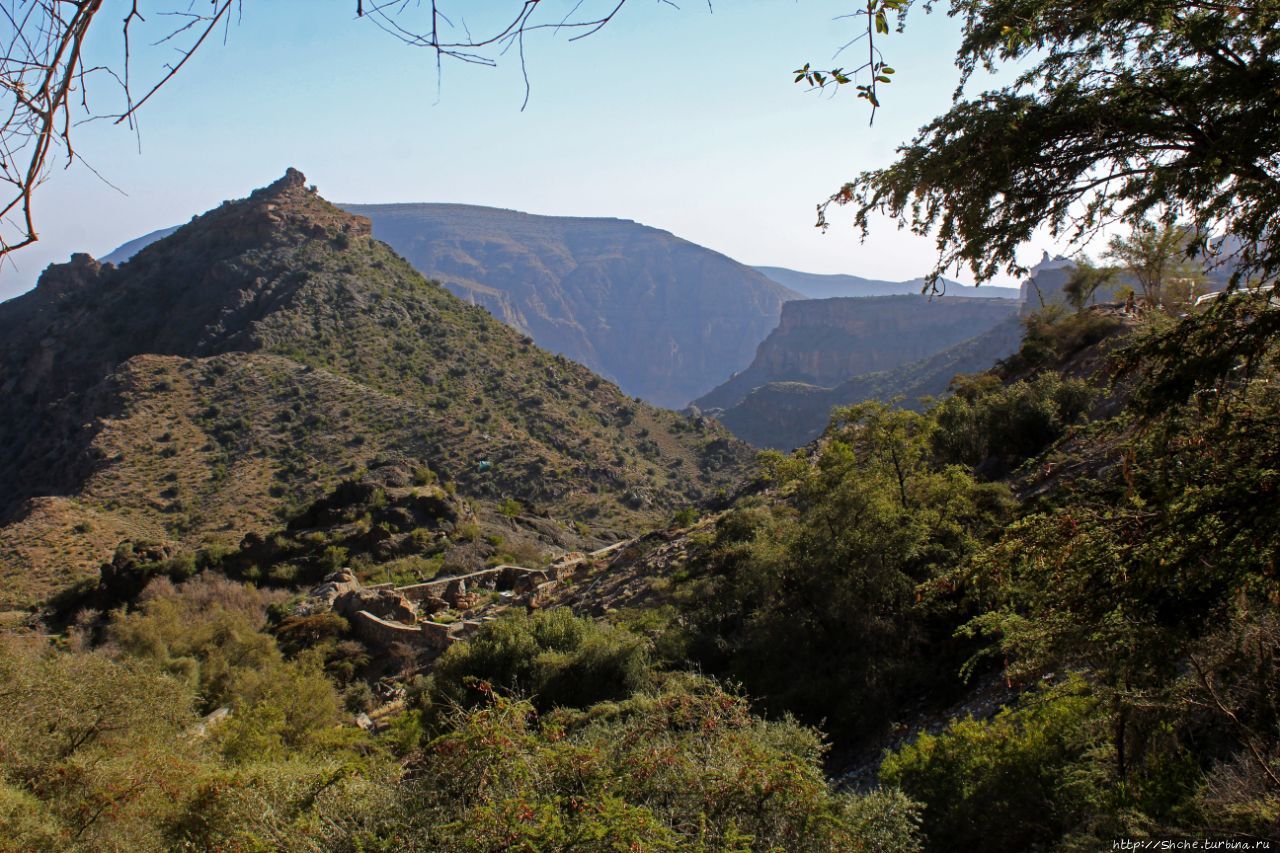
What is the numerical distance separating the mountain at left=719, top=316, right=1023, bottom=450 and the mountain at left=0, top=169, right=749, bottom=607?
3186 centimetres

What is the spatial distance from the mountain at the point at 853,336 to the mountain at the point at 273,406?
73.4 m

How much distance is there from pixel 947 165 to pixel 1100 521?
2.21m

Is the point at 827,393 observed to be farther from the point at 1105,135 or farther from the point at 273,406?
the point at 1105,135

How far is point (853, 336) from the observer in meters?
138

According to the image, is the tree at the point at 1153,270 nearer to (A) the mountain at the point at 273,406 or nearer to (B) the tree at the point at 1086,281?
(B) the tree at the point at 1086,281

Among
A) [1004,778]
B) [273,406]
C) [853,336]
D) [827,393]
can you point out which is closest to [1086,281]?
[1004,778]

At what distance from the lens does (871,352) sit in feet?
439

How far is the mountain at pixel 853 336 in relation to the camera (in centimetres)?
12812

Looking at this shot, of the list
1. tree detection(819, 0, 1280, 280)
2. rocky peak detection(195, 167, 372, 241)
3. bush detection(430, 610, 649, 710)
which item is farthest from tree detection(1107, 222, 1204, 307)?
rocky peak detection(195, 167, 372, 241)

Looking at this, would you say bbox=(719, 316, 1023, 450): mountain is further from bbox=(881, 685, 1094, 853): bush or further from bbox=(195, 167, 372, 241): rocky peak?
bbox=(881, 685, 1094, 853): bush

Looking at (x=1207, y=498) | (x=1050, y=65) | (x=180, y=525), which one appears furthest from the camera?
(x=180, y=525)

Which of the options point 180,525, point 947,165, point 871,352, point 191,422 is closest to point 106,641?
point 180,525

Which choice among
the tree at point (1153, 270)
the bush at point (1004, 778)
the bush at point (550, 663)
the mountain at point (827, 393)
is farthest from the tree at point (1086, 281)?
the mountain at point (827, 393)

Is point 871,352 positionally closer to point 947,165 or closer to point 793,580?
point 793,580
